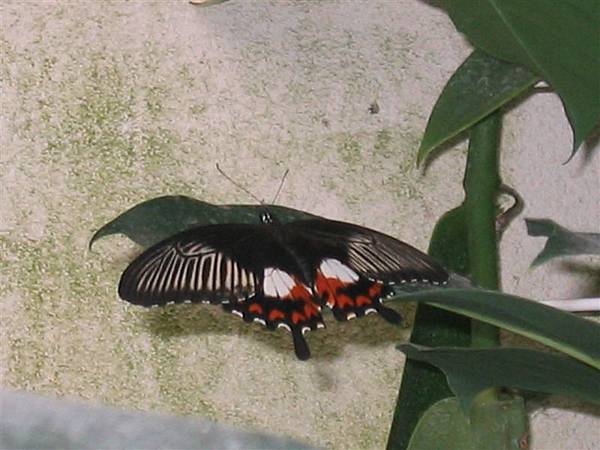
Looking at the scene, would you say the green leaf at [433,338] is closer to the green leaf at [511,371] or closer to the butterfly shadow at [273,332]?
the butterfly shadow at [273,332]

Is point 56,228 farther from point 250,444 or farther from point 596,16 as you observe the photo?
point 596,16

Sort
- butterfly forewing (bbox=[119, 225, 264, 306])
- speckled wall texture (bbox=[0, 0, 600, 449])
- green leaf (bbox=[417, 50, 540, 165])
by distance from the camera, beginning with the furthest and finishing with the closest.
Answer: speckled wall texture (bbox=[0, 0, 600, 449])
green leaf (bbox=[417, 50, 540, 165])
butterfly forewing (bbox=[119, 225, 264, 306])

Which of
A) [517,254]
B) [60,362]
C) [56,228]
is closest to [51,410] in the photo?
[60,362]

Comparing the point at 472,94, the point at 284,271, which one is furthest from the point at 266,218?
the point at 472,94

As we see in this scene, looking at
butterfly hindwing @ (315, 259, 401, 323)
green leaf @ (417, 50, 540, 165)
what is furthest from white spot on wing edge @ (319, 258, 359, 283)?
green leaf @ (417, 50, 540, 165)

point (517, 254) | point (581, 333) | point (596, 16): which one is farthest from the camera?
point (517, 254)

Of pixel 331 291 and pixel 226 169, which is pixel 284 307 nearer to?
pixel 331 291

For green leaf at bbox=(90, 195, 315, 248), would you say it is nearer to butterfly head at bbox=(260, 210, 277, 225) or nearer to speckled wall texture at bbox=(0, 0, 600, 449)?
butterfly head at bbox=(260, 210, 277, 225)

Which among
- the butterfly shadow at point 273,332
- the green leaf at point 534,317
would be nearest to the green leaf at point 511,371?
the green leaf at point 534,317
